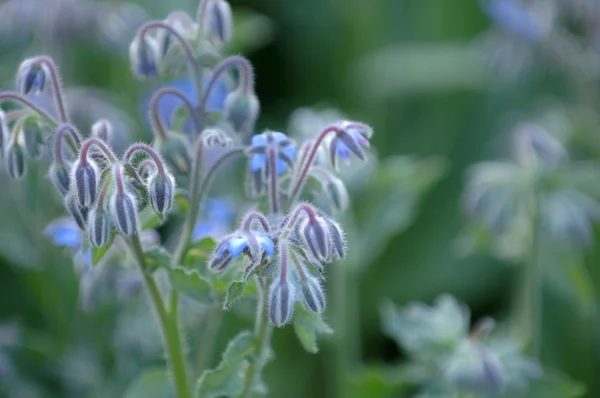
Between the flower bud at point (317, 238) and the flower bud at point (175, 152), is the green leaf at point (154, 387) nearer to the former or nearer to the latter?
the flower bud at point (175, 152)

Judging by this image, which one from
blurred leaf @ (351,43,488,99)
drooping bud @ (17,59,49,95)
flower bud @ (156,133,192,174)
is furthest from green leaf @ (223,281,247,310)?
blurred leaf @ (351,43,488,99)

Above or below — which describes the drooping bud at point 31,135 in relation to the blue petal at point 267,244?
above

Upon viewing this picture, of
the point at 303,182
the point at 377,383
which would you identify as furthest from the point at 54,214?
the point at 303,182

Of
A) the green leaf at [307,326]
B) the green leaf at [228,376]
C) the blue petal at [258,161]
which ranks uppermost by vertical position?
the blue petal at [258,161]

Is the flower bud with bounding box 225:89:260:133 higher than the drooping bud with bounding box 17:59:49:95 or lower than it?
lower

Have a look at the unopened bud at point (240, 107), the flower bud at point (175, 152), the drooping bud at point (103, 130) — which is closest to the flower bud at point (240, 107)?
the unopened bud at point (240, 107)

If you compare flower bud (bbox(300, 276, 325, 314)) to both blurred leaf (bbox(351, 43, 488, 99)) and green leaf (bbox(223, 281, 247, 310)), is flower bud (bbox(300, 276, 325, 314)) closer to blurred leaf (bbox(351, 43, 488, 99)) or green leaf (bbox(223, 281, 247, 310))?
green leaf (bbox(223, 281, 247, 310))

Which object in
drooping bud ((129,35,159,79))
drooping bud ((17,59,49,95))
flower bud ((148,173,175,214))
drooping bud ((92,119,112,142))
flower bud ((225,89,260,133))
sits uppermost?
drooping bud ((129,35,159,79))
